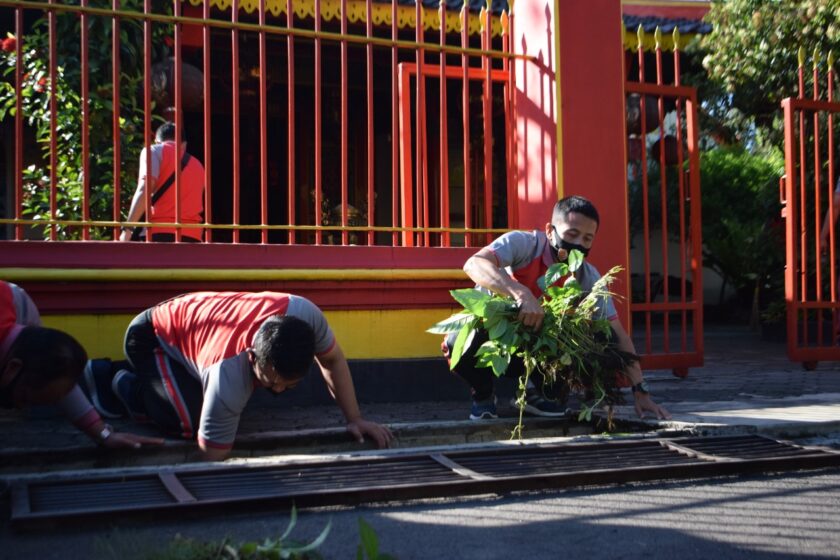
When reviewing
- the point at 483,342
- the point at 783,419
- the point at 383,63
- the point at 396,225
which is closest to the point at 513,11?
the point at 396,225

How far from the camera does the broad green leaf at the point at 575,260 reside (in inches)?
161

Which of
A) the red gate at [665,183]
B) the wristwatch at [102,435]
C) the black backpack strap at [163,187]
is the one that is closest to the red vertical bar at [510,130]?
the red gate at [665,183]

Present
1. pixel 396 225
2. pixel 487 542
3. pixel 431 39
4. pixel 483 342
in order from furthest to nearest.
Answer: pixel 431 39
pixel 396 225
pixel 483 342
pixel 487 542

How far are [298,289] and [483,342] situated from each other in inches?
47.6

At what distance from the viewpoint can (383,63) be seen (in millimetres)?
9242

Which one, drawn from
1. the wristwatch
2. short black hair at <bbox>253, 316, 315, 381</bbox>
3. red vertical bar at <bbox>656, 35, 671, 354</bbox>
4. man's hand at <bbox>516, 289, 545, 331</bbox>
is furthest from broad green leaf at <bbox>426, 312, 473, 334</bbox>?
red vertical bar at <bbox>656, 35, 671, 354</bbox>

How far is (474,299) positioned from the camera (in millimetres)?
4039

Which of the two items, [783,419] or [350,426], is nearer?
[350,426]

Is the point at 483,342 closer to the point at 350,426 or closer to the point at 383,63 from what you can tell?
the point at 350,426

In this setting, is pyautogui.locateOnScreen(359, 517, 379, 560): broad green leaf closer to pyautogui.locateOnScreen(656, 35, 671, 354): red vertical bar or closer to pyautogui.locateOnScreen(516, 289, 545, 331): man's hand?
pyautogui.locateOnScreen(516, 289, 545, 331): man's hand

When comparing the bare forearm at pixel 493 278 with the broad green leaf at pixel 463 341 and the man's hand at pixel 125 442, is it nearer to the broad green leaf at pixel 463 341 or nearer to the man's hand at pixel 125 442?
the broad green leaf at pixel 463 341

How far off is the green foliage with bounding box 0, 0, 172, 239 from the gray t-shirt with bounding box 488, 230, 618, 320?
6.47 ft

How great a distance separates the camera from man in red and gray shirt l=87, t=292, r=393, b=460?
3398mm

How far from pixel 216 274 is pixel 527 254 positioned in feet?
5.35
